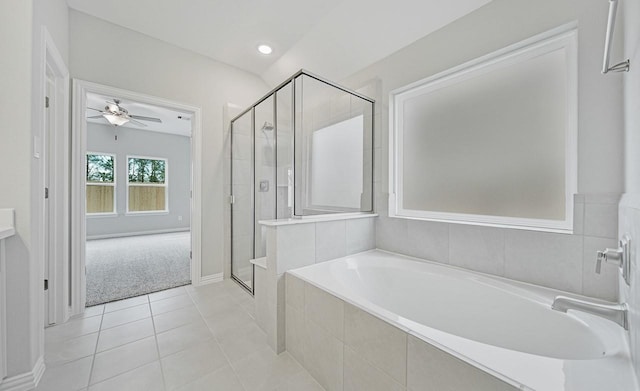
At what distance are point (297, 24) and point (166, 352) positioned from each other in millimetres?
2869

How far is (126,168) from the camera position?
231 inches

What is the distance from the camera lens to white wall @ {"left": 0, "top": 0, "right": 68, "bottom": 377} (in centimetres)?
129

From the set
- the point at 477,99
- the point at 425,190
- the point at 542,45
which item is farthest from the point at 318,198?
the point at 542,45

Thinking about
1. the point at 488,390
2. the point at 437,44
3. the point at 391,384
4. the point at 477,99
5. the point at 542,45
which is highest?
Result: the point at 437,44

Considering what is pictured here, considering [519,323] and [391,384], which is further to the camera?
[519,323]

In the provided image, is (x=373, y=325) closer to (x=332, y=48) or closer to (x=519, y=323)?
(x=519, y=323)

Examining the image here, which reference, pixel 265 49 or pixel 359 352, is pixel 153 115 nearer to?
pixel 265 49

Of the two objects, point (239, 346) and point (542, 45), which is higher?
point (542, 45)

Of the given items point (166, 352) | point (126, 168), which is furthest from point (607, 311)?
point (126, 168)

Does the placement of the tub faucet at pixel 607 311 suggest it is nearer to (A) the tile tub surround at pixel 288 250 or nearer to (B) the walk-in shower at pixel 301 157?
(A) the tile tub surround at pixel 288 250

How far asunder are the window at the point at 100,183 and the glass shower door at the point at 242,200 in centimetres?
461

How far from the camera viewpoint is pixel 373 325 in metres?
1.06

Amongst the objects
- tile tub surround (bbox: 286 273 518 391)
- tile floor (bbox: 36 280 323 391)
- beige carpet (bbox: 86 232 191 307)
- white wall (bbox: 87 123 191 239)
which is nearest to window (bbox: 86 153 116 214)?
white wall (bbox: 87 123 191 239)

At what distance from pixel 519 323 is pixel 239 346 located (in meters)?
1.68
